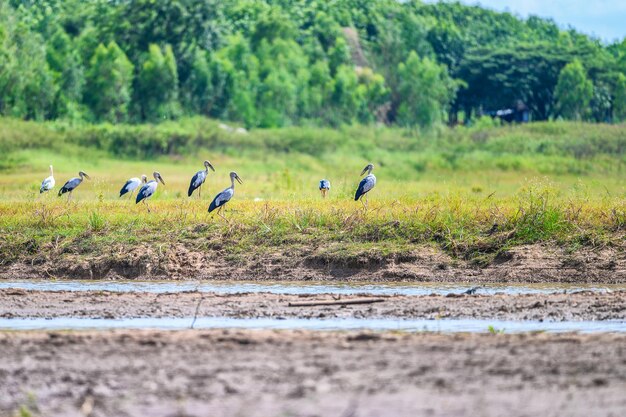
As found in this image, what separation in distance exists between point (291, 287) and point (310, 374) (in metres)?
7.39

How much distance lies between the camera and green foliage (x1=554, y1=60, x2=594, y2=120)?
246 feet

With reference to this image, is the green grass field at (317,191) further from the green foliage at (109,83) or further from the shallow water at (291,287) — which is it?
the green foliage at (109,83)

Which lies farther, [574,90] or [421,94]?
[574,90]

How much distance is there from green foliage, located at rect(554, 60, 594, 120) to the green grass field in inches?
763

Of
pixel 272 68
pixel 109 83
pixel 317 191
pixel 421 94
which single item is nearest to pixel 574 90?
pixel 421 94

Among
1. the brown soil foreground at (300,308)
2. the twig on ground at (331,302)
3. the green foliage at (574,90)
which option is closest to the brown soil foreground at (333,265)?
the brown soil foreground at (300,308)

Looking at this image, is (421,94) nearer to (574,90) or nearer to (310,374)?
(574,90)

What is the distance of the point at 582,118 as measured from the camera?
250 ft

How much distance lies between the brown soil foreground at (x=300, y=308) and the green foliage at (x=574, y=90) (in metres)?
62.5

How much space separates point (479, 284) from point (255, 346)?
695cm

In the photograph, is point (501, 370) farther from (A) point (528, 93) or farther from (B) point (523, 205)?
(A) point (528, 93)

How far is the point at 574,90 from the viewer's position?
75.1 metres

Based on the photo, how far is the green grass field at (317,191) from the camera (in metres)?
18.3

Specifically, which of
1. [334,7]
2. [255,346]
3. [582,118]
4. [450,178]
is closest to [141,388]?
[255,346]
